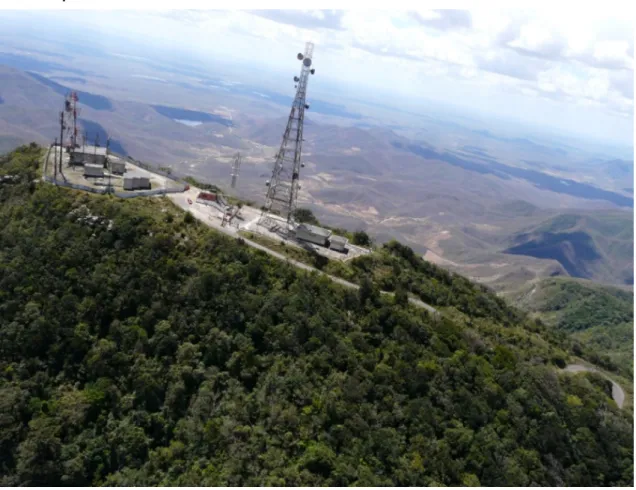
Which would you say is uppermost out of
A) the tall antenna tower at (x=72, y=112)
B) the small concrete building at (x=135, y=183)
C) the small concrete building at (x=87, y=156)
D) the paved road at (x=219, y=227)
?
the tall antenna tower at (x=72, y=112)

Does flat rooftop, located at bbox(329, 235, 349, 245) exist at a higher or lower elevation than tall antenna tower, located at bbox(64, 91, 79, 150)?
lower

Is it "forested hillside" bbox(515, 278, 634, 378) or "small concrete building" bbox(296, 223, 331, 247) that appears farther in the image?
"forested hillside" bbox(515, 278, 634, 378)

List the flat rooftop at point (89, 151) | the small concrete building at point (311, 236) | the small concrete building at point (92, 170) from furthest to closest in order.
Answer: the flat rooftop at point (89, 151) < the small concrete building at point (92, 170) < the small concrete building at point (311, 236)

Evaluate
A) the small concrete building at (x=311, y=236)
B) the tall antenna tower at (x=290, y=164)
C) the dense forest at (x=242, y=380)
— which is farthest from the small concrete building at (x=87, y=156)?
the small concrete building at (x=311, y=236)

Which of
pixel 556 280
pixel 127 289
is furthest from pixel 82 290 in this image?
pixel 556 280

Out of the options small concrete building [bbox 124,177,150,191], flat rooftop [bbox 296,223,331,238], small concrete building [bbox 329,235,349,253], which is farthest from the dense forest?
flat rooftop [bbox 296,223,331,238]

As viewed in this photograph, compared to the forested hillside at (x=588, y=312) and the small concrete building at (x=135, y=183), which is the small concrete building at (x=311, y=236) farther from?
the forested hillside at (x=588, y=312)

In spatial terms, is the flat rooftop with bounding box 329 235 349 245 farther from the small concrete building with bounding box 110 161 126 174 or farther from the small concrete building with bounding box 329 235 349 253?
the small concrete building with bounding box 110 161 126 174
